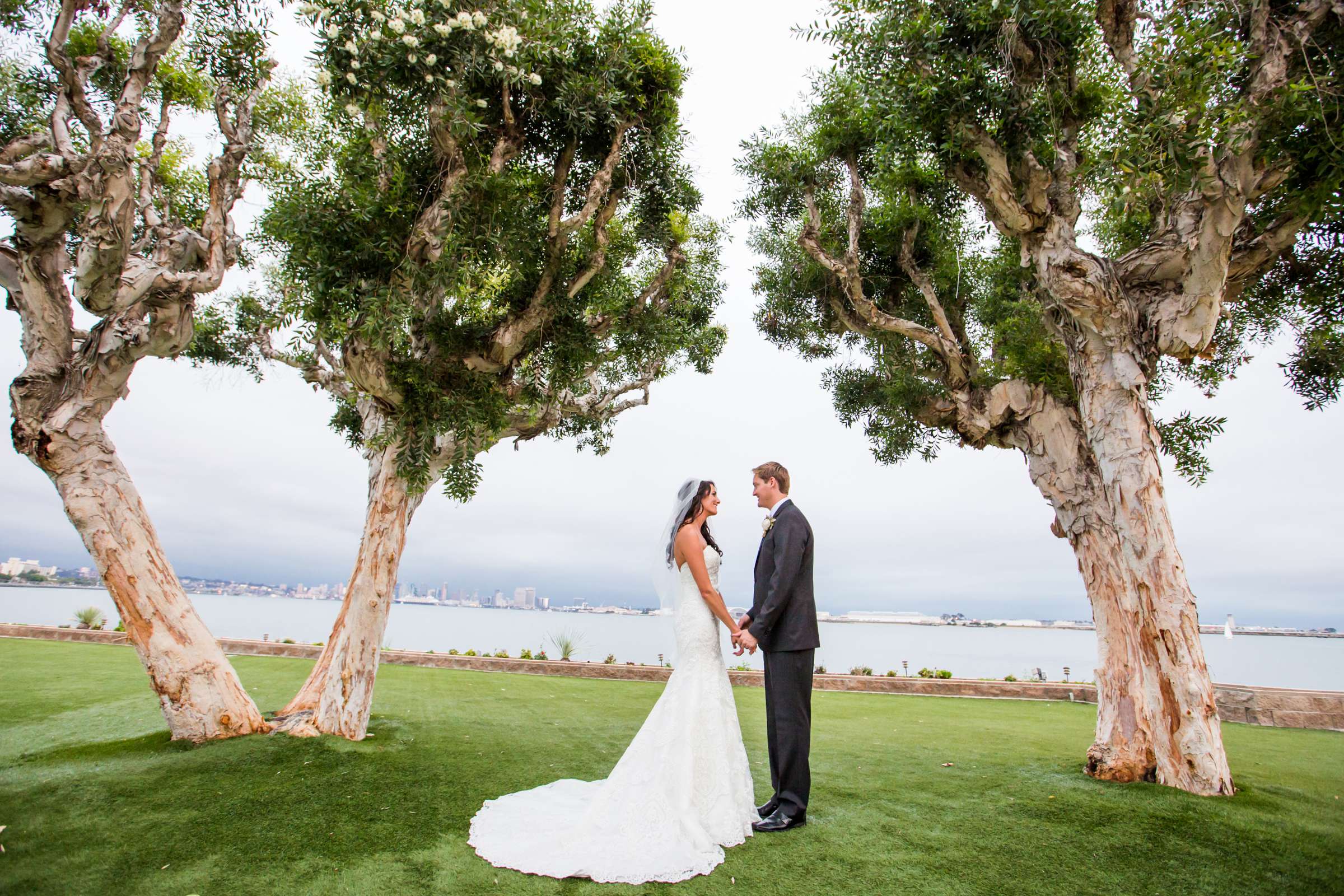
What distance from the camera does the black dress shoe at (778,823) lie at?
464cm

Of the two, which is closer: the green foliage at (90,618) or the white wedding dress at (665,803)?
the white wedding dress at (665,803)

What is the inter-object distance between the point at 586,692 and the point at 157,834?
8981mm

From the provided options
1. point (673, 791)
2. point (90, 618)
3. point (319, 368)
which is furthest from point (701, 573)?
point (90, 618)

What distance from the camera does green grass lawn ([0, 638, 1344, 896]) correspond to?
12.7 feet

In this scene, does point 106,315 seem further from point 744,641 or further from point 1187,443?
point 1187,443

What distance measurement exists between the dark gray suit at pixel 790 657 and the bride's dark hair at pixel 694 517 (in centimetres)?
64

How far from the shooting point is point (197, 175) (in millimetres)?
9273

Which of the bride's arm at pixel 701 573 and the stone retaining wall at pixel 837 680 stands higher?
the bride's arm at pixel 701 573

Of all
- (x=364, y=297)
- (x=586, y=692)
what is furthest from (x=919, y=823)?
(x=586, y=692)

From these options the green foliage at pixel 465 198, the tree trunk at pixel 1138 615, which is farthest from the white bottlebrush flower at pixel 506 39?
the tree trunk at pixel 1138 615

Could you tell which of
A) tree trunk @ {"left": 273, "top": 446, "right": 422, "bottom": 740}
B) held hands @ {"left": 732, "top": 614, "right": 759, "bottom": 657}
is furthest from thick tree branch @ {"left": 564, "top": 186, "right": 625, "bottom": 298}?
held hands @ {"left": 732, "top": 614, "right": 759, "bottom": 657}

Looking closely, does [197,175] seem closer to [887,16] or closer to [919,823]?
[887,16]

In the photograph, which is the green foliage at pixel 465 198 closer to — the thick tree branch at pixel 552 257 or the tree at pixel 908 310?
the thick tree branch at pixel 552 257

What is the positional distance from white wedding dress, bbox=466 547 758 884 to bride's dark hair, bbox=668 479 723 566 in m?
0.11
